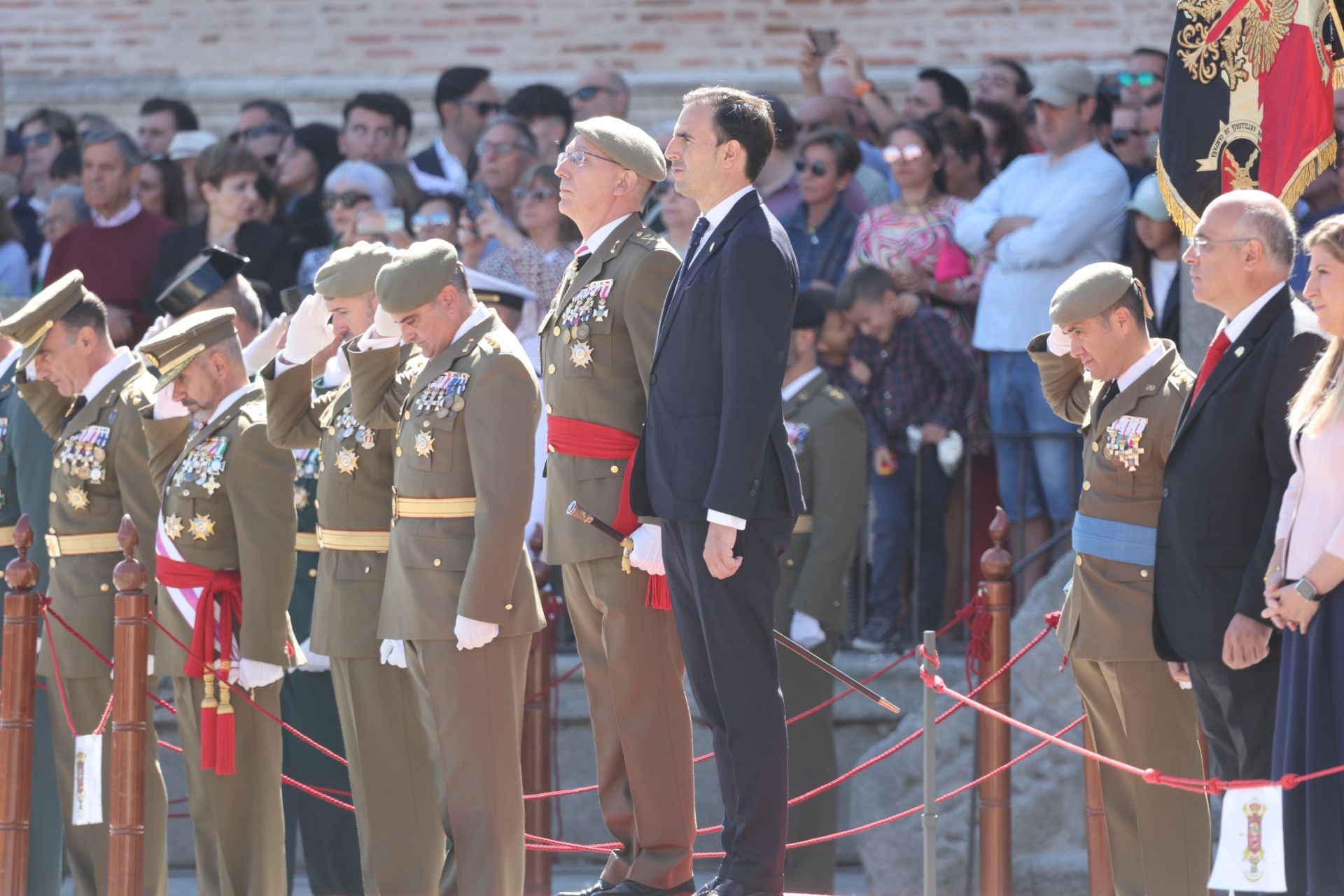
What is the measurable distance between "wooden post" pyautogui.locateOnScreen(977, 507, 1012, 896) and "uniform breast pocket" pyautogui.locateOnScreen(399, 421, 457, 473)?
1.62m

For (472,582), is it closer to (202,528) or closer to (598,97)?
(202,528)

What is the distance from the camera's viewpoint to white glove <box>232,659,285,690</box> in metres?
6.12

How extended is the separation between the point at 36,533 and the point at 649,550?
9.32ft

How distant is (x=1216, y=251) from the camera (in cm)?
511

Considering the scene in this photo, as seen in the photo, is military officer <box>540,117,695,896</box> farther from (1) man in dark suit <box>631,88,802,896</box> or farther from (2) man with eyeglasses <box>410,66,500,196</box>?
(2) man with eyeglasses <box>410,66,500,196</box>

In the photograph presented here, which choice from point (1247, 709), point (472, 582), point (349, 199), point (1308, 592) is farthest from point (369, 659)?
point (349, 199)

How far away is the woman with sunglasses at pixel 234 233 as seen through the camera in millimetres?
9273

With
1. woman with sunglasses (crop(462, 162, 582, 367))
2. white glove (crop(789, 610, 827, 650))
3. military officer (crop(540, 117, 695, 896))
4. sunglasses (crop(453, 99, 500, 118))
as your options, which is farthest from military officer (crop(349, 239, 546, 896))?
sunglasses (crop(453, 99, 500, 118))

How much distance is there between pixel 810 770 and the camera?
24.6ft

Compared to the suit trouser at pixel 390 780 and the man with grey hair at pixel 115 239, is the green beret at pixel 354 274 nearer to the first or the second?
the suit trouser at pixel 390 780

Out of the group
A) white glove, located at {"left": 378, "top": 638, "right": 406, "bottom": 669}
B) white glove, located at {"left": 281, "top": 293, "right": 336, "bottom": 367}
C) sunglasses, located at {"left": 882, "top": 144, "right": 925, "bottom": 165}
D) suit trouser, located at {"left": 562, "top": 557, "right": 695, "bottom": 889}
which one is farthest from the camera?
sunglasses, located at {"left": 882, "top": 144, "right": 925, "bottom": 165}

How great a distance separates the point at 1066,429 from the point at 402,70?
19.3 ft

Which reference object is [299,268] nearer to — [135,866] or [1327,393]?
[135,866]

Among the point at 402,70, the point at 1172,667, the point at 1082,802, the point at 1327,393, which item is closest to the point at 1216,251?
the point at 1327,393
